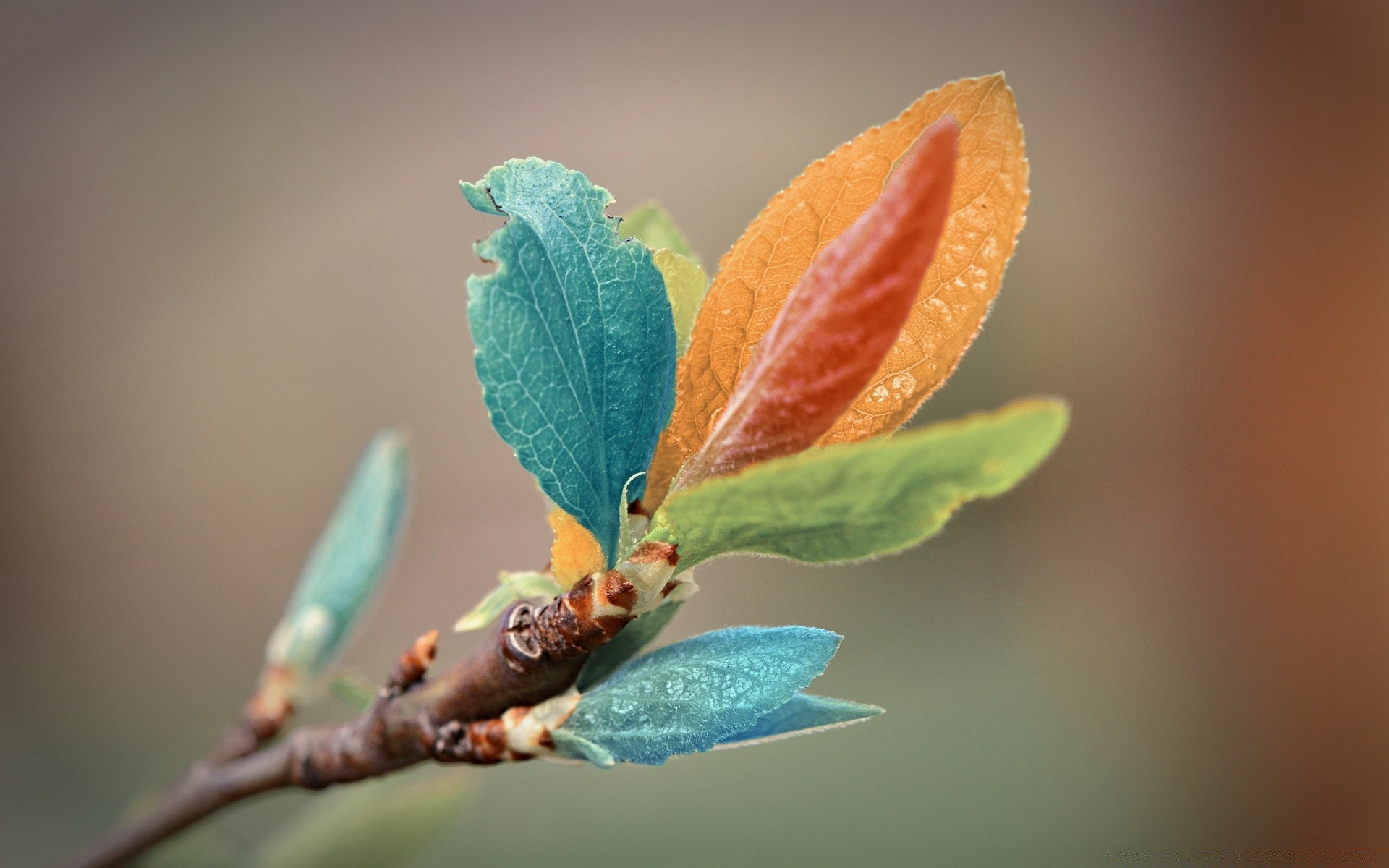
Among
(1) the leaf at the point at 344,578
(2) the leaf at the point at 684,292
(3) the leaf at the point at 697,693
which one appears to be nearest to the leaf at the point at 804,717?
(3) the leaf at the point at 697,693

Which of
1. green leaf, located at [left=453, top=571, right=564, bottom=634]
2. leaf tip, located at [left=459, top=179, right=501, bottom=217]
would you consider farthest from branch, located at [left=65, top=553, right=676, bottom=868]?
leaf tip, located at [left=459, top=179, right=501, bottom=217]

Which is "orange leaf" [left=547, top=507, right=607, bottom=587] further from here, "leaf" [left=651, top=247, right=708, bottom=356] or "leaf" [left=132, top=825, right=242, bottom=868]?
"leaf" [left=132, top=825, right=242, bottom=868]

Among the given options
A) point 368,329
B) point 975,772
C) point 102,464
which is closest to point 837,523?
point 975,772

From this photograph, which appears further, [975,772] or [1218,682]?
[1218,682]

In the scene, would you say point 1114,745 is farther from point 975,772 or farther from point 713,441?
point 713,441

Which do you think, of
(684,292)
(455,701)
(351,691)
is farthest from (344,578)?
(684,292)
